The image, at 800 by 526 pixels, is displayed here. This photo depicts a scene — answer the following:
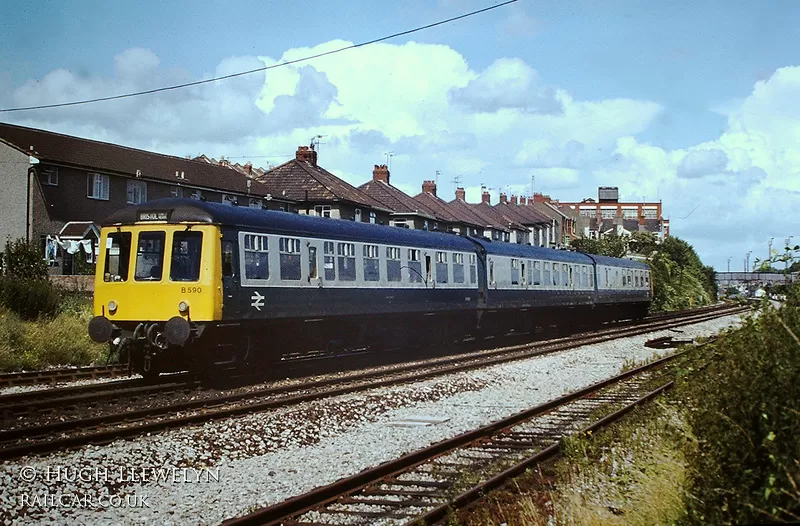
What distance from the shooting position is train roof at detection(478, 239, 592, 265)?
2531 centimetres

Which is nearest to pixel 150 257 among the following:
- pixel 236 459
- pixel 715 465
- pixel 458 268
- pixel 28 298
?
pixel 236 459

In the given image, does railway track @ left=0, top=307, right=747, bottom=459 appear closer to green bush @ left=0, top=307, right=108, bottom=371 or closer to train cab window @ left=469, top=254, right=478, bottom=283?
green bush @ left=0, top=307, right=108, bottom=371

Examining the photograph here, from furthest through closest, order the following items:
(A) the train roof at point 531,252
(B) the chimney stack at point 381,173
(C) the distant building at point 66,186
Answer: (B) the chimney stack at point 381,173, (C) the distant building at point 66,186, (A) the train roof at point 531,252

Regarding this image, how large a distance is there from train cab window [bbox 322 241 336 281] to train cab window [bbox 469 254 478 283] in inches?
288

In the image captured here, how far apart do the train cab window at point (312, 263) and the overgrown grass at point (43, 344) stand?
5583 mm

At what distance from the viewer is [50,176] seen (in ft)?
112

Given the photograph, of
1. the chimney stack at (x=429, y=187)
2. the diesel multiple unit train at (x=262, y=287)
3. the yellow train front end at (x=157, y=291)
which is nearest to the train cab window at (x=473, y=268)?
the diesel multiple unit train at (x=262, y=287)

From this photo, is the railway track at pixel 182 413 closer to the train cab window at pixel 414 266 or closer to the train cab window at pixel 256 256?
the train cab window at pixel 256 256

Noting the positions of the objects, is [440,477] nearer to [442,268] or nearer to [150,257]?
[150,257]

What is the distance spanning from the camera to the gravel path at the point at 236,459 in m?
6.96

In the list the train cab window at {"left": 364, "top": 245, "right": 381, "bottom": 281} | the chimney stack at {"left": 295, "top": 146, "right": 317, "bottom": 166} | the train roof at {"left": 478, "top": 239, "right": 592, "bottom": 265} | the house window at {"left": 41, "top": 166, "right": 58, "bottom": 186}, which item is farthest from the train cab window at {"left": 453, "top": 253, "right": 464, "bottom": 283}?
the chimney stack at {"left": 295, "top": 146, "right": 317, "bottom": 166}

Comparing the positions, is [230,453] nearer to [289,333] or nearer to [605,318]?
[289,333]

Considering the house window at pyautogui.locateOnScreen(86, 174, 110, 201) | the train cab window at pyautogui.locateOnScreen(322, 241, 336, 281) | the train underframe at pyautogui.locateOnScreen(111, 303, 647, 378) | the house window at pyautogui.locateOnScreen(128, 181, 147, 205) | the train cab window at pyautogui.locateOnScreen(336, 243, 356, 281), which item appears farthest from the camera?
the house window at pyautogui.locateOnScreen(128, 181, 147, 205)

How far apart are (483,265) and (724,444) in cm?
1941
